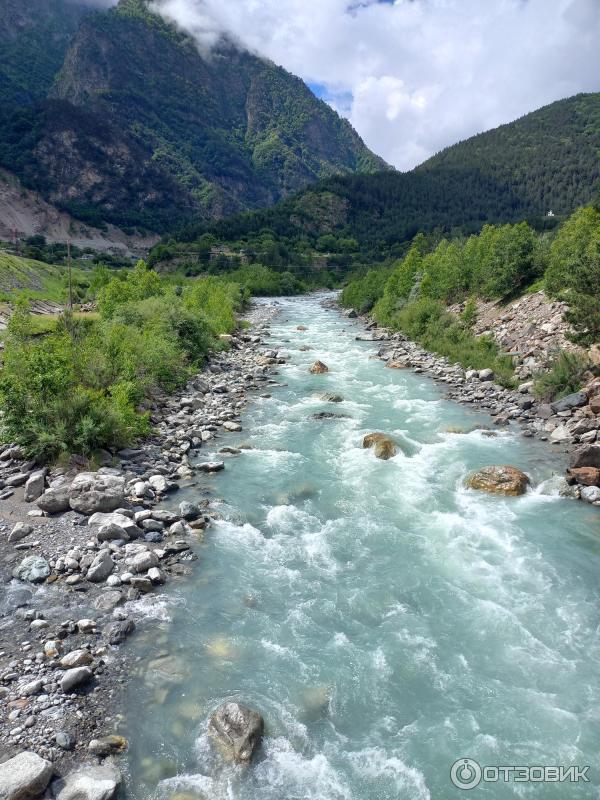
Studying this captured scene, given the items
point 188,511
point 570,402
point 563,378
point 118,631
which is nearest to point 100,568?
point 118,631

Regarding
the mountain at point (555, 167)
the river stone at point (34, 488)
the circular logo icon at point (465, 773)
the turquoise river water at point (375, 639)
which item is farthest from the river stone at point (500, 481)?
the mountain at point (555, 167)

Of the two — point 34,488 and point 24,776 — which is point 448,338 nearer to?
point 34,488

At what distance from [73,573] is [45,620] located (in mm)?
1500

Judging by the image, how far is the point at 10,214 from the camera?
136250 millimetres

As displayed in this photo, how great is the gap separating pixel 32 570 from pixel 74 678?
11.4 feet

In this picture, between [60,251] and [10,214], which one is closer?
[60,251]

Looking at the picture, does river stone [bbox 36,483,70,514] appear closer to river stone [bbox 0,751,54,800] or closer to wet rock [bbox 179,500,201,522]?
wet rock [bbox 179,500,201,522]

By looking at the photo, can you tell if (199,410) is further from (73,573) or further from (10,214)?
(10,214)

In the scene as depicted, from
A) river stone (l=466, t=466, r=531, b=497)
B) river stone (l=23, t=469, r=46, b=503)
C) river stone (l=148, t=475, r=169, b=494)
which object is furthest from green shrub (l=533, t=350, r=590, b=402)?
river stone (l=23, t=469, r=46, b=503)

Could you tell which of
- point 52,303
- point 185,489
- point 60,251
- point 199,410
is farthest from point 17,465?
point 60,251

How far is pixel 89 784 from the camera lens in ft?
22.4

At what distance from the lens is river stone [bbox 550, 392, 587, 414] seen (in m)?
21.0

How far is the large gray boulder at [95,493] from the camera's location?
526 inches

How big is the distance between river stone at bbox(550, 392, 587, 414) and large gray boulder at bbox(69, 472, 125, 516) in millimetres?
18032
